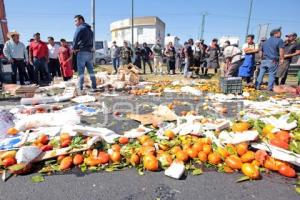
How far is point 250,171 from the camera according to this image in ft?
8.22

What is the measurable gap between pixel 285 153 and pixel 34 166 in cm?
289

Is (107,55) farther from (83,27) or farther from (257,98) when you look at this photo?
(257,98)

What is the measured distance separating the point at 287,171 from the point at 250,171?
0.42 metres

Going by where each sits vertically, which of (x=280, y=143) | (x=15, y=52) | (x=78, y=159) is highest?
(x=15, y=52)

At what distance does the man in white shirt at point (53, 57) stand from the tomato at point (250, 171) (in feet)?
32.2

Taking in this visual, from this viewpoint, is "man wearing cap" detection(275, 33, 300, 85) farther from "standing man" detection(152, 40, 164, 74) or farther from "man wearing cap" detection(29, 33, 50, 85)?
"man wearing cap" detection(29, 33, 50, 85)

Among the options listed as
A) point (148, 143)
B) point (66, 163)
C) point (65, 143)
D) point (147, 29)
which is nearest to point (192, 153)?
point (148, 143)

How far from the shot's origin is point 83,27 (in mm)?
6754

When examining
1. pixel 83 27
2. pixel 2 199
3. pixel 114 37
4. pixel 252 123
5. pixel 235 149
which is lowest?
pixel 2 199

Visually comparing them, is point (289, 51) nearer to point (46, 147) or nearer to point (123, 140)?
point (123, 140)

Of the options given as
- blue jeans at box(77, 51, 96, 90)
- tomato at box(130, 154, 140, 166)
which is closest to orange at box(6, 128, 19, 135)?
tomato at box(130, 154, 140, 166)

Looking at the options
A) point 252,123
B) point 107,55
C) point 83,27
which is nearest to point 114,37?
point 107,55

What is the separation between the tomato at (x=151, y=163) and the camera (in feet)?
8.72

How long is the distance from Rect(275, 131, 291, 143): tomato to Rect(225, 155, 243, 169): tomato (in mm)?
570
